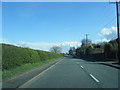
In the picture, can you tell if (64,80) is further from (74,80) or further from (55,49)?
(55,49)

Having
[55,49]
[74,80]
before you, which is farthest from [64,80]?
[55,49]

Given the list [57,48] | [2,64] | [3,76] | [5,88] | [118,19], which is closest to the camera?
[5,88]

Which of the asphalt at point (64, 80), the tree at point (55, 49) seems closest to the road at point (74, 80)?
the asphalt at point (64, 80)

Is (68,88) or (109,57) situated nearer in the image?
(68,88)

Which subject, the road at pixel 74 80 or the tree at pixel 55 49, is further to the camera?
the tree at pixel 55 49

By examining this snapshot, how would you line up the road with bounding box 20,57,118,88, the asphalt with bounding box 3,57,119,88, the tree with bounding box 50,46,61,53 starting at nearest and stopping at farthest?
the asphalt with bounding box 3,57,119,88
the road with bounding box 20,57,118,88
the tree with bounding box 50,46,61,53

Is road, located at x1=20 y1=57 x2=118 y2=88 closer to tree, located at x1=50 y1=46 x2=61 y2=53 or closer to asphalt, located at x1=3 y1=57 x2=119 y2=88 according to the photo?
asphalt, located at x1=3 y1=57 x2=119 y2=88

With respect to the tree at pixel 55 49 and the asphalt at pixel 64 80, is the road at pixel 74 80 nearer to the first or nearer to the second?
the asphalt at pixel 64 80

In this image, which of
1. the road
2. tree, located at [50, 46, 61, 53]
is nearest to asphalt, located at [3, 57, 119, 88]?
the road

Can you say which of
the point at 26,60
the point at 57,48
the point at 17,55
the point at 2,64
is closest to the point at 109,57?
the point at 26,60

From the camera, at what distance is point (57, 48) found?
175m

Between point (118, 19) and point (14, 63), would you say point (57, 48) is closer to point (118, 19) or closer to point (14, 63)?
point (118, 19)

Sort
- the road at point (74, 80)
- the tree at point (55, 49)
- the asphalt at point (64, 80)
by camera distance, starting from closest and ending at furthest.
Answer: the asphalt at point (64, 80) → the road at point (74, 80) → the tree at point (55, 49)

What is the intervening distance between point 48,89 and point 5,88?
1.99 m
